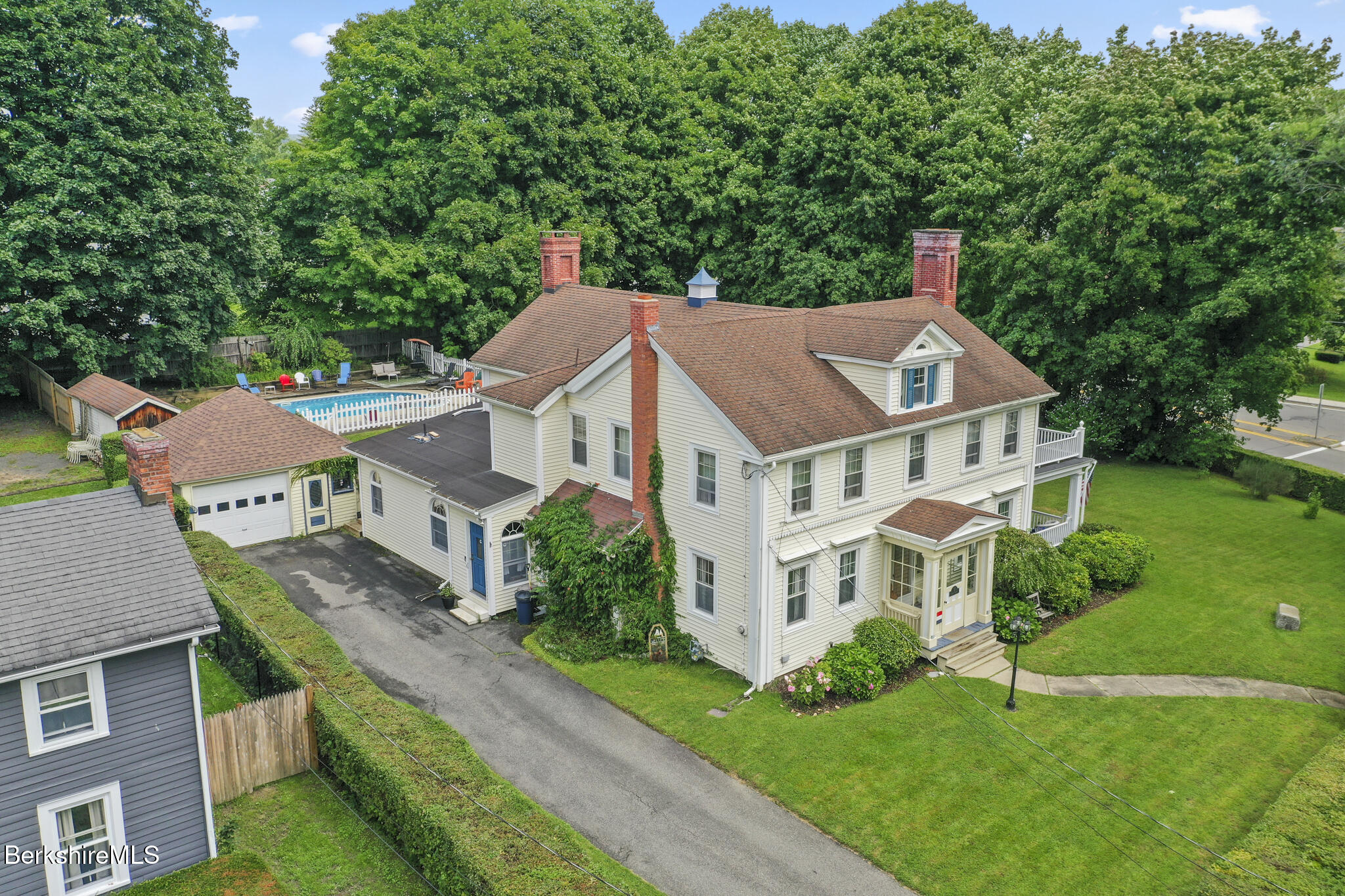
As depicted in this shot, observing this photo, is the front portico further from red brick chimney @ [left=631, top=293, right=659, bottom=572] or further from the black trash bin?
the black trash bin

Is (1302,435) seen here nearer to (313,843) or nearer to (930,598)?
(930,598)

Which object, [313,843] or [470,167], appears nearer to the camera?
[313,843]

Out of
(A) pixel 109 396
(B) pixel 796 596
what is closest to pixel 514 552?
(B) pixel 796 596

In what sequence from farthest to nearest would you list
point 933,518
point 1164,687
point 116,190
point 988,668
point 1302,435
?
1. point 1302,435
2. point 116,190
3. point 933,518
4. point 988,668
5. point 1164,687

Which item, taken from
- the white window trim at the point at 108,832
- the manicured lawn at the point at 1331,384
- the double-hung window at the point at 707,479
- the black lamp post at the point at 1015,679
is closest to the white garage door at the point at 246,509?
the double-hung window at the point at 707,479

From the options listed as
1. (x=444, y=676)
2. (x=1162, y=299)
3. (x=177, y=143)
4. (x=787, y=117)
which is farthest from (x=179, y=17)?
(x=1162, y=299)

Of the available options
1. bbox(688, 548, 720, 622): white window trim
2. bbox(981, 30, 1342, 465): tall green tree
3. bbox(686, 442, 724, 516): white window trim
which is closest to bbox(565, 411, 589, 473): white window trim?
bbox(686, 442, 724, 516): white window trim
